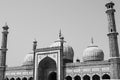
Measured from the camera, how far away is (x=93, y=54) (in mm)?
26562

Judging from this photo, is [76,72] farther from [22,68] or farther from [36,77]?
[22,68]

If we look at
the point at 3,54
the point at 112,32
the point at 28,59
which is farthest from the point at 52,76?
the point at 112,32

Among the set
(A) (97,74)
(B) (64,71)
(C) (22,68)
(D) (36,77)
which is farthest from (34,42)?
(A) (97,74)

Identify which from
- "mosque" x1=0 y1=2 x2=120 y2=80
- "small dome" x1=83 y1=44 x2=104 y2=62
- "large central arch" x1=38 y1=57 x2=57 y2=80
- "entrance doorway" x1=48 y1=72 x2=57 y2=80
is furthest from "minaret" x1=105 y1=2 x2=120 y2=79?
"entrance doorway" x1=48 y1=72 x2=57 y2=80

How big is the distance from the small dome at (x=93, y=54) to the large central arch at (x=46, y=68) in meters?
4.70

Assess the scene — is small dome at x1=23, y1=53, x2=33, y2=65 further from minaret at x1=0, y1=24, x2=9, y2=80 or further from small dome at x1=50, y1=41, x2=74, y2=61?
small dome at x1=50, y1=41, x2=74, y2=61

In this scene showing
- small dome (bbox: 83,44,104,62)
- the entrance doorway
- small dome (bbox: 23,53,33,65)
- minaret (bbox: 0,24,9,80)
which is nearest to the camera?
small dome (bbox: 83,44,104,62)

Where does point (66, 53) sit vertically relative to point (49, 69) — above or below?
above

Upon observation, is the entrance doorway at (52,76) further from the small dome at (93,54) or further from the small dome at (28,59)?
the small dome at (28,59)

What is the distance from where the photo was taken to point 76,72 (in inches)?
956

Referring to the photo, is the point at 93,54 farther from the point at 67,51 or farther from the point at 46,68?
the point at 46,68

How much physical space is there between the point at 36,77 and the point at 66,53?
6.00 metres

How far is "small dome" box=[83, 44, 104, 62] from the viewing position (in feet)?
86.7

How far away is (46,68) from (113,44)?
10460 millimetres
